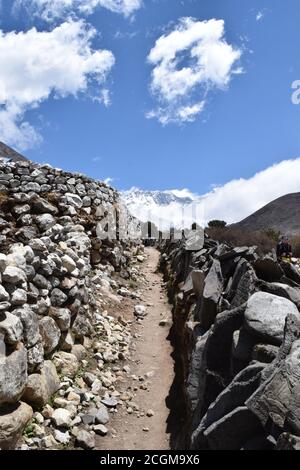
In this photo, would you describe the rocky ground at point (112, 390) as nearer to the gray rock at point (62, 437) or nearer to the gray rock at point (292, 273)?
the gray rock at point (62, 437)

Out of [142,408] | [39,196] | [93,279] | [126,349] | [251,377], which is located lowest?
[142,408]

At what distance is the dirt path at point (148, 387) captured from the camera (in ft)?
22.4

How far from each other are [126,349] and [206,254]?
3777mm

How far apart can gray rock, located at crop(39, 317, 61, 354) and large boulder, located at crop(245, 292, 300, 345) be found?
4063 mm

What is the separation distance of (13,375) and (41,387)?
968 millimetres

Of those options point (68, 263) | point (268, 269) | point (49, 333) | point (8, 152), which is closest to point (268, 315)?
point (268, 269)

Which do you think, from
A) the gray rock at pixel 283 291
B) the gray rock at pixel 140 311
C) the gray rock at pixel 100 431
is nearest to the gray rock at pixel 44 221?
the gray rock at pixel 140 311

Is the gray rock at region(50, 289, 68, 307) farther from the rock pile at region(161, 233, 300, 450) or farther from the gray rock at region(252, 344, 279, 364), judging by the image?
the gray rock at region(252, 344, 279, 364)

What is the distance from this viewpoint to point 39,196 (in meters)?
15.3

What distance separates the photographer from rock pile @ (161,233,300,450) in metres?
3.68

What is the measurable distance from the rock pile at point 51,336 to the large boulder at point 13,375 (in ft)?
0.05

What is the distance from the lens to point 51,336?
7.75 m

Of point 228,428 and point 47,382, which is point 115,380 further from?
point 228,428
